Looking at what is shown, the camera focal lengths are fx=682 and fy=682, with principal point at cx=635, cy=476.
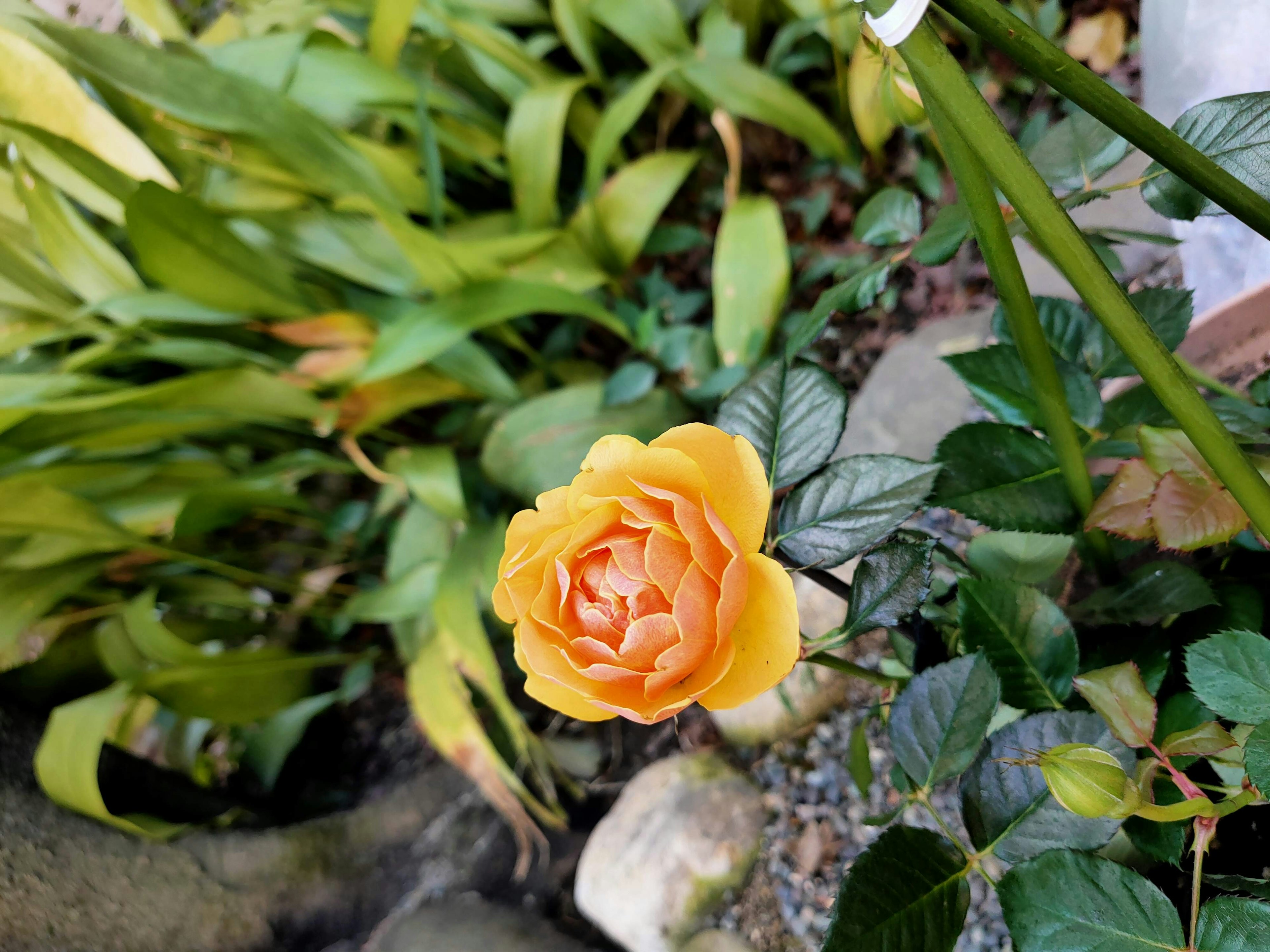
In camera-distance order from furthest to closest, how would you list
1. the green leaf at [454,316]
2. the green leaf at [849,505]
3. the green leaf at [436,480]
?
the green leaf at [436,480]
the green leaf at [454,316]
the green leaf at [849,505]

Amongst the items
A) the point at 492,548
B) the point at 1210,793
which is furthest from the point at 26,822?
the point at 1210,793

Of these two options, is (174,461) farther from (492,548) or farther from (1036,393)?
(1036,393)

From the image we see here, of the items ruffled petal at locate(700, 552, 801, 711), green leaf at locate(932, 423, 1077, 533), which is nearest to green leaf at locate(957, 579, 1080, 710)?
green leaf at locate(932, 423, 1077, 533)

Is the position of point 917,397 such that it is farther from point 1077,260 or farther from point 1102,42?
point 1077,260

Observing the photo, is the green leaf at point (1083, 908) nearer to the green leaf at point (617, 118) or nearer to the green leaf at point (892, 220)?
the green leaf at point (892, 220)

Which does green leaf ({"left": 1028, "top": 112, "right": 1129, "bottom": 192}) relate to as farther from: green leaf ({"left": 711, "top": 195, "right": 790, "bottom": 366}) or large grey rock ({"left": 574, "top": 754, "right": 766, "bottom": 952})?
large grey rock ({"left": 574, "top": 754, "right": 766, "bottom": 952})

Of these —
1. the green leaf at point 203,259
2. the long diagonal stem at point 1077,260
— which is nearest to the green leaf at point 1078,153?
the long diagonal stem at point 1077,260
